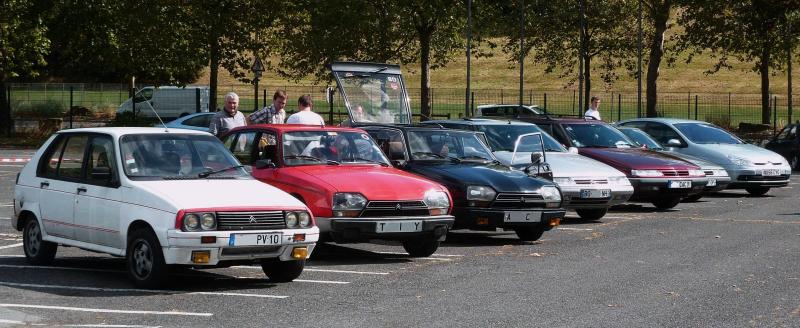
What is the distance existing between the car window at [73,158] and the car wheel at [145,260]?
1.32 m

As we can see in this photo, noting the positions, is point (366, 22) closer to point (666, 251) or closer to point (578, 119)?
point (578, 119)

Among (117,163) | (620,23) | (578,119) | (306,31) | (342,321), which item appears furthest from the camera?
(620,23)

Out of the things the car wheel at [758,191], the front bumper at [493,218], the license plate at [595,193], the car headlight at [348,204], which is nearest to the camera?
the car headlight at [348,204]

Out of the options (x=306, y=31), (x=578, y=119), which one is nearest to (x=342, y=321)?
(x=578, y=119)

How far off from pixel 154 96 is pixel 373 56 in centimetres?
1373

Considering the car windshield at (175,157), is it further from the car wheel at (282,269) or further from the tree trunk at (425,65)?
the tree trunk at (425,65)

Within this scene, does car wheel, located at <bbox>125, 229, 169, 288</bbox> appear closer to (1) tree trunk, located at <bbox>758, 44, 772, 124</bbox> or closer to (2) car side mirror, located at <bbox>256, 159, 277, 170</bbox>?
(2) car side mirror, located at <bbox>256, 159, 277, 170</bbox>

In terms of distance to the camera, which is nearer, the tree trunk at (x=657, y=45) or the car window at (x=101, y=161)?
the car window at (x=101, y=161)

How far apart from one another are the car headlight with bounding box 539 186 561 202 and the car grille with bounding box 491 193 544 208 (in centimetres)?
9

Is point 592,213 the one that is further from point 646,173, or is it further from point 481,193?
point 481,193

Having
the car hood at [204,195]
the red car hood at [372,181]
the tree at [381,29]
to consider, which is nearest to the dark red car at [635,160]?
the red car hood at [372,181]

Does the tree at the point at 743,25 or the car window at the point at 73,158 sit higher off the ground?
the tree at the point at 743,25

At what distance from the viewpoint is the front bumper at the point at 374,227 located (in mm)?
13289

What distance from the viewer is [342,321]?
387 inches
